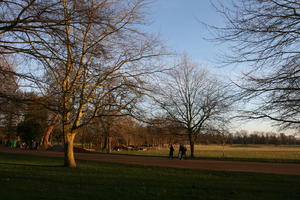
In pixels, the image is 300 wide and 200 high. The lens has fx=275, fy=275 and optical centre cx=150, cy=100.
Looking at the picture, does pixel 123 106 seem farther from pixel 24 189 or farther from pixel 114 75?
pixel 24 189

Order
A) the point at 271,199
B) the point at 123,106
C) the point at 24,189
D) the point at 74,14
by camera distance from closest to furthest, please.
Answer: the point at 74,14
the point at 271,199
the point at 24,189
the point at 123,106

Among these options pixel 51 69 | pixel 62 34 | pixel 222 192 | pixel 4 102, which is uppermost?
pixel 62 34

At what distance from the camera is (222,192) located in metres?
8.49

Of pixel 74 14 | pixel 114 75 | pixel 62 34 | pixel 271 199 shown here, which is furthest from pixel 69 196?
pixel 114 75

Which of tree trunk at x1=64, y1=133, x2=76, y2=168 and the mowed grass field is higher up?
tree trunk at x1=64, y1=133, x2=76, y2=168

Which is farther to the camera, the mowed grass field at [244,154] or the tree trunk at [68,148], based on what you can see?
the mowed grass field at [244,154]

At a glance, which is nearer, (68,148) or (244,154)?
(68,148)

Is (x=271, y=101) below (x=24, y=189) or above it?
above

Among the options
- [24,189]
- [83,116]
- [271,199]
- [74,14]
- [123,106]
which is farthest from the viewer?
[83,116]

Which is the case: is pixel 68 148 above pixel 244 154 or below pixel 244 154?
above

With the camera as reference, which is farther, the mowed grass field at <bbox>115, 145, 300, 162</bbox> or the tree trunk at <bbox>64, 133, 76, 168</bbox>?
the mowed grass field at <bbox>115, 145, 300, 162</bbox>

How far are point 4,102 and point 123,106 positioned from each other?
6614mm

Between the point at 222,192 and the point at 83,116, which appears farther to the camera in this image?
the point at 83,116

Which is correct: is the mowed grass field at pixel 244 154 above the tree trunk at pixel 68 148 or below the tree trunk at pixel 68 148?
below
